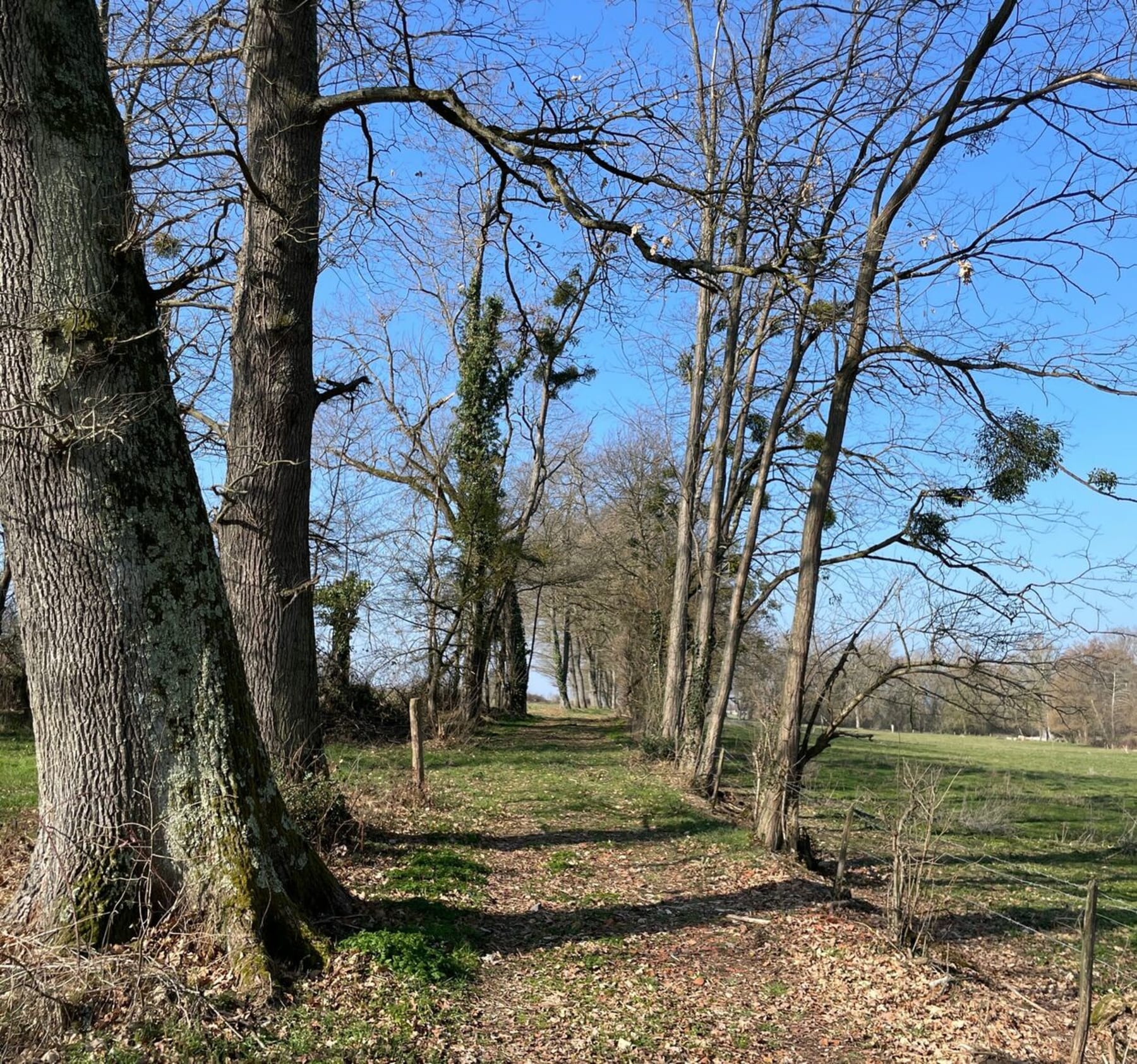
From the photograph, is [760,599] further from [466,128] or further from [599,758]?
[466,128]

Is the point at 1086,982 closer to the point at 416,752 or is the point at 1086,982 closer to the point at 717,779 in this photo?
the point at 416,752

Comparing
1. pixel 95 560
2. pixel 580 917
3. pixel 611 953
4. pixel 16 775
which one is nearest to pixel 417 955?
pixel 611 953

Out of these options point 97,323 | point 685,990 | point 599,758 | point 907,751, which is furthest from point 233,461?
point 907,751

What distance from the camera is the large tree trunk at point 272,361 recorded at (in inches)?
306

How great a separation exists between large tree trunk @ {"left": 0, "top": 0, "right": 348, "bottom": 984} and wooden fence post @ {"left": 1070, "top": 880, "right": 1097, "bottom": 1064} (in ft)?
15.5

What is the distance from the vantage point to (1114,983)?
8.42m

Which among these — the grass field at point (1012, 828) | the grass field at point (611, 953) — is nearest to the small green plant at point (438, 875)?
the grass field at point (611, 953)

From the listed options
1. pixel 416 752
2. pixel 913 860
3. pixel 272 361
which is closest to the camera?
pixel 913 860

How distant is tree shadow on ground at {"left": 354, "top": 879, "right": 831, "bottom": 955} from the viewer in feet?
20.6

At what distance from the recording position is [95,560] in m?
4.91

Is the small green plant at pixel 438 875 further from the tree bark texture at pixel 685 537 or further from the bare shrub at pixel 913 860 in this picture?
the tree bark texture at pixel 685 537

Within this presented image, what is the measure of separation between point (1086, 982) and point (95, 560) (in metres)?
6.44

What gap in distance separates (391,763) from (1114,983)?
1003 centimetres

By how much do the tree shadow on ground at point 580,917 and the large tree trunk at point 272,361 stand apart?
1980mm
